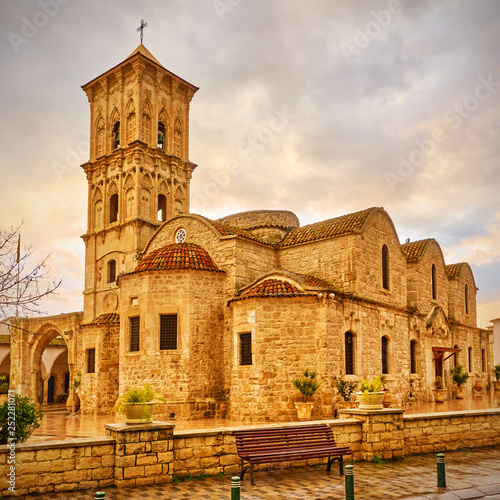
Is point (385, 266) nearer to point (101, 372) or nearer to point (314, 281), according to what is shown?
point (314, 281)

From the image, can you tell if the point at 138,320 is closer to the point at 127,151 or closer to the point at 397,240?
the point at 397,240

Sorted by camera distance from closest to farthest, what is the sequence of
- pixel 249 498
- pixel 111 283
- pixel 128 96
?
pixel 249 498 < pixel 111 283 < pixel 128 96

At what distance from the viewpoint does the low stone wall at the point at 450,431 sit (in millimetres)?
11211

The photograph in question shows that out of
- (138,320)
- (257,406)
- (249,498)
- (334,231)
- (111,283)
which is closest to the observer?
(249,498)

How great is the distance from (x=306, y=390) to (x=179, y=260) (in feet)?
21.4

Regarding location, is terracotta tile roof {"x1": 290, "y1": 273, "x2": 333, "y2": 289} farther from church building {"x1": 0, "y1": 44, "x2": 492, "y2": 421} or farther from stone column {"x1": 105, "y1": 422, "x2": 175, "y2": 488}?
stone column {"x1": 105, "y1": 422, "x2": 175, "y2": 488}

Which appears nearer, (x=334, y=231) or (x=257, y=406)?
(x=257, y=406)

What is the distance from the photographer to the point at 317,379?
17.1 metres

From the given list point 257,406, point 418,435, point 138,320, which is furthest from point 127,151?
point 418,435

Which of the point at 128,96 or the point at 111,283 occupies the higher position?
the point at 128,96

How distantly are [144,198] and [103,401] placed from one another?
476 inches

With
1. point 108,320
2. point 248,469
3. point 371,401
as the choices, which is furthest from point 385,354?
point 248,469

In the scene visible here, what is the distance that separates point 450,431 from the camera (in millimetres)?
11727

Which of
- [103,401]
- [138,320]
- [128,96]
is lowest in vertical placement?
[103,401]
